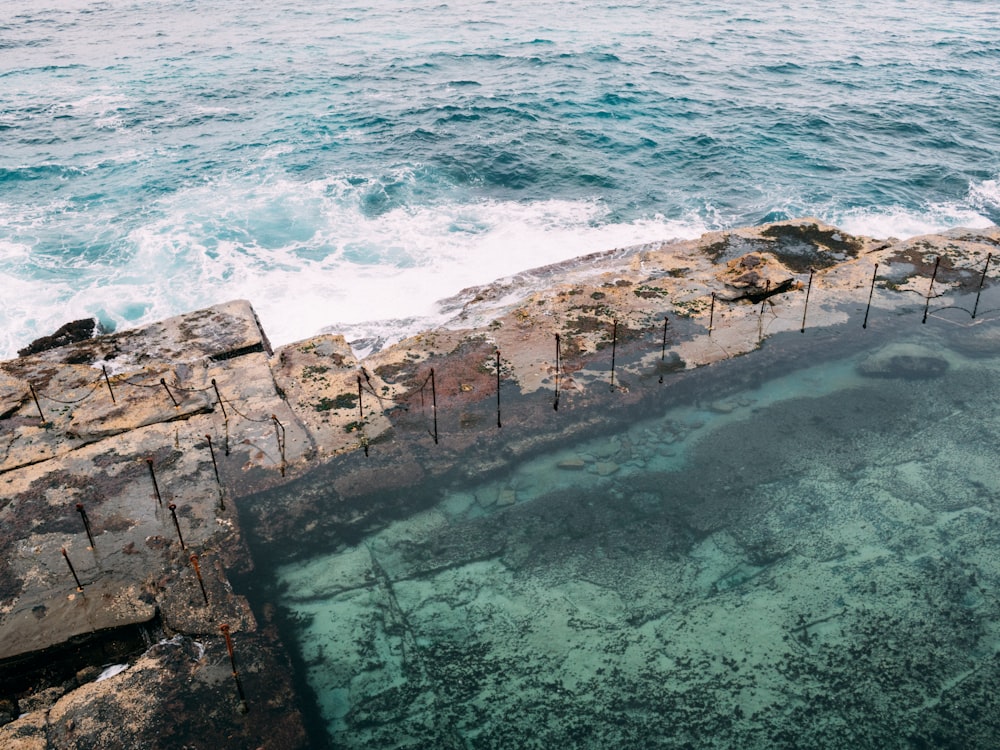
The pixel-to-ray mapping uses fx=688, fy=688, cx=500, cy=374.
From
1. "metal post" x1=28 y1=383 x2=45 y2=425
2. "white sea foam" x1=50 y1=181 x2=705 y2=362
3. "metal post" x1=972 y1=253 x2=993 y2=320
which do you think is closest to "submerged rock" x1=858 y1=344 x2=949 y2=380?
"metal post" x1=972 y1=253 x2=993 y2=320

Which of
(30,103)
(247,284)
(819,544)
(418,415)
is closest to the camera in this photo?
(819,544)

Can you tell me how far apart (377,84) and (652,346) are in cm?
1966

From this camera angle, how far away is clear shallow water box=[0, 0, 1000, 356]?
11.7m

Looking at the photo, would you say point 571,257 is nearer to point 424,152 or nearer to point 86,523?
point 424,152

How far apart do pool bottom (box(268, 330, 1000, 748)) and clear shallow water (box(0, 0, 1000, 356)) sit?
4.06 meters

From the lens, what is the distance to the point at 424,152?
55.4ft

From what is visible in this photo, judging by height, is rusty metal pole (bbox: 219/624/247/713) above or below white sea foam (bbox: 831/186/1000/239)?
above

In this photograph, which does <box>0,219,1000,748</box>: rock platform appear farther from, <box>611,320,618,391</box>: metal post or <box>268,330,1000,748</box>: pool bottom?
<box>268,330,1000,748</box>: pool bottom

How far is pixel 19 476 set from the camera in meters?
5.29

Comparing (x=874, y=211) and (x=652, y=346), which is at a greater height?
(x=652, y=346)

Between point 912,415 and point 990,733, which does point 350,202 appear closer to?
point 912,415

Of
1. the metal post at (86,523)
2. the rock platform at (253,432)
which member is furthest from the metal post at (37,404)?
the metal post at (86,523)

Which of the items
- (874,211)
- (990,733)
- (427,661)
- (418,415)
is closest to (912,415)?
(990,733)

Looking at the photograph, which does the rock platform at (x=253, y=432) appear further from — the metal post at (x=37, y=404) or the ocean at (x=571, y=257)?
the ocean at (x=571, y=257)
